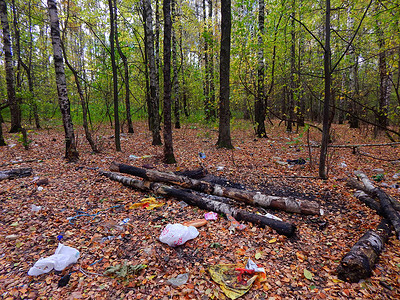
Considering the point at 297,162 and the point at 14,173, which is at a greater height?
the point at 14,173

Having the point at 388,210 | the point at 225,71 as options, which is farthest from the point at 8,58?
the point at 388,210

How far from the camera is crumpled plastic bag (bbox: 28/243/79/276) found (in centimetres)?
225

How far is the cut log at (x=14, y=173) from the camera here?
15.5ft

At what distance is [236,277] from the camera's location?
2.15m

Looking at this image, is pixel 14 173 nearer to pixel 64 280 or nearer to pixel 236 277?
pixel 64 280

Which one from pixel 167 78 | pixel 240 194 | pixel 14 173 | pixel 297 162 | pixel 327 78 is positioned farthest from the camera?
pixel 297 162

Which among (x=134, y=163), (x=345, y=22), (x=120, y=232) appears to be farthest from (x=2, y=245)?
(x=345, y=22)

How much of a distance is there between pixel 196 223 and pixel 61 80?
18.9 feet

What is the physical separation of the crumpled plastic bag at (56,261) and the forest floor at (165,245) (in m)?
0.06

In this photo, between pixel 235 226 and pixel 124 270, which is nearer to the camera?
pixel 124 270

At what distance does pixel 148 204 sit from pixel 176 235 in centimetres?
132

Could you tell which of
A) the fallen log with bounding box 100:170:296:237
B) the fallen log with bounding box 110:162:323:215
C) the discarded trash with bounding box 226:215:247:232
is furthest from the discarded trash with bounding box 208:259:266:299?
the fallen log with bounding box 110:162:323:215

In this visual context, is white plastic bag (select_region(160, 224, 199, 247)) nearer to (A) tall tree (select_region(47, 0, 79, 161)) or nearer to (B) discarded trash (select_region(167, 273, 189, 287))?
(B) discarded trash (select_region(167, 273, 189, 287))

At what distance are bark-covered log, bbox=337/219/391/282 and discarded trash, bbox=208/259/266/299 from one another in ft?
2.83
